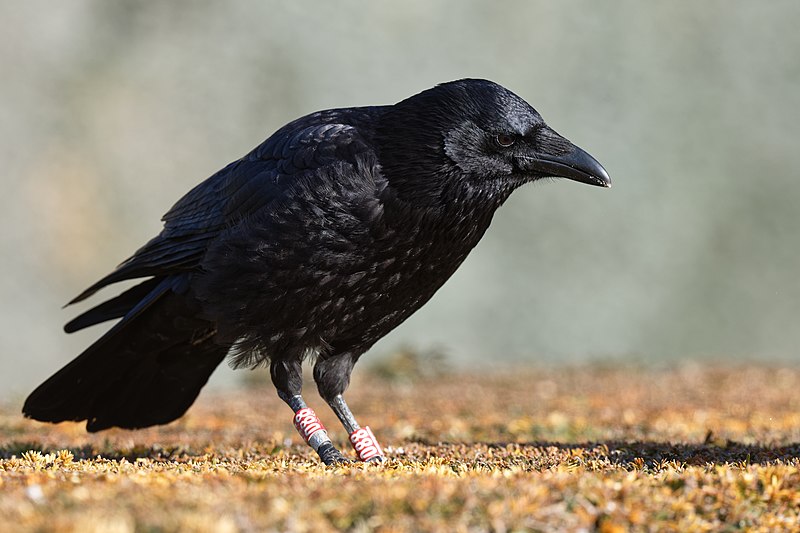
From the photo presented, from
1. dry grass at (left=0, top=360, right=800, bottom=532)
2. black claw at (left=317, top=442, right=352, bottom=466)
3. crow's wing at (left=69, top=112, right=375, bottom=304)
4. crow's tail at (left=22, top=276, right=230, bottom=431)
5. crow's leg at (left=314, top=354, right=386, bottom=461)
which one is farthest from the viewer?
crow's tail at (left=22, top=276, right=230, bottom=431)

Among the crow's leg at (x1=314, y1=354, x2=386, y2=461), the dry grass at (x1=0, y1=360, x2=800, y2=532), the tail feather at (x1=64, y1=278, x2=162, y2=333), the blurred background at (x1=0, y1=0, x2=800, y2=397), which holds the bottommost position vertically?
the dry grass at (x1=0, y1=360, x2=800, y2=532)

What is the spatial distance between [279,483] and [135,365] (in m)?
3.02

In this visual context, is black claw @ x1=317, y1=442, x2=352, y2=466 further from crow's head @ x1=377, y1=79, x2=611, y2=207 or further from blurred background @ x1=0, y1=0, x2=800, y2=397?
blurred background @ x1=0, y1=0, x2=800, y2=397

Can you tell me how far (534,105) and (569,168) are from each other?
29606 millimetres

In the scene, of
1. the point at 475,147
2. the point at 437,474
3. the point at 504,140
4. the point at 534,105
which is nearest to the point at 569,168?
the point at 504,140

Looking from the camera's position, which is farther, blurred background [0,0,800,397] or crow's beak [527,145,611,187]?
blurred background [0,0,800,397]

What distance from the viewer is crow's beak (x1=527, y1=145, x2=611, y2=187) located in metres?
5.56

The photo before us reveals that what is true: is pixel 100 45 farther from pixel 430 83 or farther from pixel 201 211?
pixel 201 211

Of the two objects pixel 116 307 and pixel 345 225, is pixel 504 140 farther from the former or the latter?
pixel 116 307

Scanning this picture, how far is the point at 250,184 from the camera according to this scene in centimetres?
583

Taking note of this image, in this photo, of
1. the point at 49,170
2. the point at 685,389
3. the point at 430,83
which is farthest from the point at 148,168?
the point at 685,389

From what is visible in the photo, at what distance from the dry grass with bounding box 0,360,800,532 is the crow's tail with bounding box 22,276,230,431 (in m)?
0.23

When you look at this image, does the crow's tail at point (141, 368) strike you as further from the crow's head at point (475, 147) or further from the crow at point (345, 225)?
the crow's head at point (475, 147)

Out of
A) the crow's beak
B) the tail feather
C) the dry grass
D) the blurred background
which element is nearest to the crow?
the crow's beak
